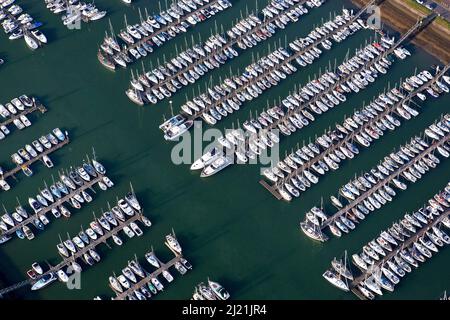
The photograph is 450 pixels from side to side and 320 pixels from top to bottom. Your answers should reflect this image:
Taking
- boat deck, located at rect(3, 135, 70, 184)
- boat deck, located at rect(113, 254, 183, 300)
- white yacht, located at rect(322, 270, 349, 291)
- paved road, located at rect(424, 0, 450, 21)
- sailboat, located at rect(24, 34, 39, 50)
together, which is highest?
paved road, located at rect(424, 0, 450, 21)

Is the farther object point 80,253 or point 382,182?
point 382,182

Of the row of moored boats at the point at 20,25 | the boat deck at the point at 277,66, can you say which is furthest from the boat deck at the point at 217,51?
the row of moored boats at the point at 20,25

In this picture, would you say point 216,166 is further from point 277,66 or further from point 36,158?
point 36,158

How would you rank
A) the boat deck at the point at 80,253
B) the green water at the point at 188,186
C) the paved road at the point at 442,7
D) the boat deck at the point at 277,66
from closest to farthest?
the boat deck at the point at 80,253 < the green water at the point at 188,186 < the boat deck at the point at 277,66 < the paved road at the point at 442,7

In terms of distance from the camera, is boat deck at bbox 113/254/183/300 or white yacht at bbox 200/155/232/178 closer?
boat deck at bbox 113/254/183/300

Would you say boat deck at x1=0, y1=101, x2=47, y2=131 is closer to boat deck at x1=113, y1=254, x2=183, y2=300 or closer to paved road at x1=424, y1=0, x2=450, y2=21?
boat deck at x1=113, y1=254, x2=183, y2=300

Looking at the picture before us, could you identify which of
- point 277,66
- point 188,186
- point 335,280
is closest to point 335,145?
point 277,66

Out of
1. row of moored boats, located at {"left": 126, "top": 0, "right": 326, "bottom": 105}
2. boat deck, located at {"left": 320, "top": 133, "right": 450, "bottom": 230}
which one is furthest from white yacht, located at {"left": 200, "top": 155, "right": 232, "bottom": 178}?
boat deck, located at {"left": 320, "top": 133, "right": 450, "bottom": 230}

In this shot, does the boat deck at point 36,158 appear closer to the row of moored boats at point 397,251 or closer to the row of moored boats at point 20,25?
the row of moored boats at point 20,25

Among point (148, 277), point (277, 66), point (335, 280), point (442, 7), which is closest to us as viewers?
point (335, 280)
